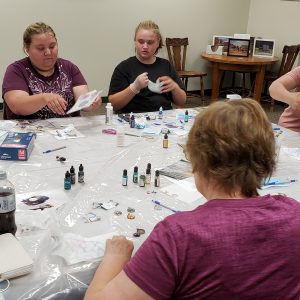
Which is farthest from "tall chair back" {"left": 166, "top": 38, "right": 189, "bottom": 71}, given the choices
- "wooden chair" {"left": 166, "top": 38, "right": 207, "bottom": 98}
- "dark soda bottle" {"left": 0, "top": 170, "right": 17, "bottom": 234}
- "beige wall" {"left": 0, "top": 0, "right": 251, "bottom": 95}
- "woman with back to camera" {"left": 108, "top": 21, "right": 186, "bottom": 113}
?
"dark soda bottle" {"left": 0, "top": 170, "right": 17, "bottom": 234}

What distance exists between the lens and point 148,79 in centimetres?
275

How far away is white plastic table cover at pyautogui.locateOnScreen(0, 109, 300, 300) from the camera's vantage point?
3.52 ft

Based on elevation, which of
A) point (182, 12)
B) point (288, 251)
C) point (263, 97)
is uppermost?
point (182, 12)

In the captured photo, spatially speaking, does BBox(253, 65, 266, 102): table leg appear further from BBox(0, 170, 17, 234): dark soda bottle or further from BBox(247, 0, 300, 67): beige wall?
BBox(0, 170, 17, 234): dark soda bottle

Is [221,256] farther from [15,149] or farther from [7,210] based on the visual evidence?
[15,149]

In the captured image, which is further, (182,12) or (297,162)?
(182,12)

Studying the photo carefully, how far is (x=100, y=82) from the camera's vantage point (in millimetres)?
5457

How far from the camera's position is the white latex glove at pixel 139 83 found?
8.43 feet

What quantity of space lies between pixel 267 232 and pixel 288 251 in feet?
0.21

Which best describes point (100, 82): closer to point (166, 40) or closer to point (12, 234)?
point (166, 40)

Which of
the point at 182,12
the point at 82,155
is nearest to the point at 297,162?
the point at 82,155

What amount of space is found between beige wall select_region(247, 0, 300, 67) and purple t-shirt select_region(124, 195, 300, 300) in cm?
571

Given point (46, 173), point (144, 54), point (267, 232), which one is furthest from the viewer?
point (144, 54)

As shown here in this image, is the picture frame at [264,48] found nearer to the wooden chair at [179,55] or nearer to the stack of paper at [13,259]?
the wooden chair at [179,55]
